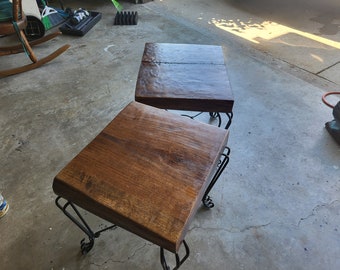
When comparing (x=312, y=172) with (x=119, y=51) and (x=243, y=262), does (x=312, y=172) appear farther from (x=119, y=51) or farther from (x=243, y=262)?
(x=119, y=51)

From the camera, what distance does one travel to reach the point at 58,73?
2.04m

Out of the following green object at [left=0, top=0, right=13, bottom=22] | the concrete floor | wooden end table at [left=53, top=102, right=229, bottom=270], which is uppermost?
green object at [left=0, top=0, right=13, bottom=22]

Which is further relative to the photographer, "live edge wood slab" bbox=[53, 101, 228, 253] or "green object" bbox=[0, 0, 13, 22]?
"green object" bbox=[0, 0, 13, 22]

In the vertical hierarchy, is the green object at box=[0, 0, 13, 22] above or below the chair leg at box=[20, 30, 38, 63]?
above

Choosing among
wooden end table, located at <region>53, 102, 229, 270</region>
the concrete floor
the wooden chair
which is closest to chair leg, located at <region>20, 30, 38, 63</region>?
the wooden chair

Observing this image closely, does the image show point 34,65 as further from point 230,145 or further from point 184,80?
point 230,145

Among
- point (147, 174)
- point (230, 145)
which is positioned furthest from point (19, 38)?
point (147, 174)

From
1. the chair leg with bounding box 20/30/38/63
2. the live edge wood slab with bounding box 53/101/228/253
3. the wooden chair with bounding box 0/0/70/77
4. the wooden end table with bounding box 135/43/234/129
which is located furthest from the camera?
the chair leg with bounding box 20/30/38/63

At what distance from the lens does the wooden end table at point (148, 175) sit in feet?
1.97

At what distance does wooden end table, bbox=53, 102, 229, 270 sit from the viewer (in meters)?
0.60

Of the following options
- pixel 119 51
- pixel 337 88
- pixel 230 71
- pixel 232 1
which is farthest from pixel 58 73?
pixel 232 1

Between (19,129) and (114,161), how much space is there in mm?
1128

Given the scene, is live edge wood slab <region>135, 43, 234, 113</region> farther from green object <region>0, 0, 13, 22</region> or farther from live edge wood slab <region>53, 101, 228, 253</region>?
green object <region>0, 0, 13, 22</region>

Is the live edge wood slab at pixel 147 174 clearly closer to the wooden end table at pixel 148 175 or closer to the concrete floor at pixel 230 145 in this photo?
the wooden end table at pixel 148 175
